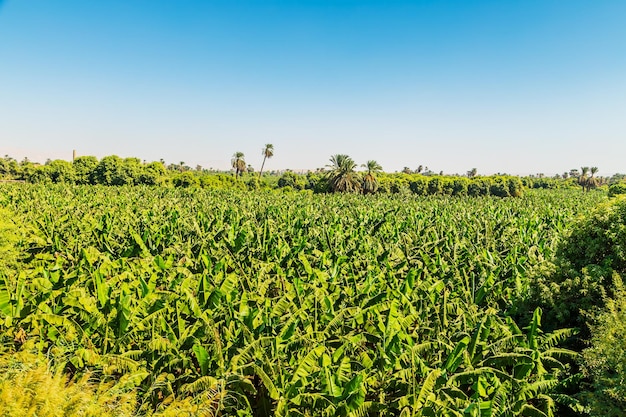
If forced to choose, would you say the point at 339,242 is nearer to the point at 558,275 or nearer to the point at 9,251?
the point at 558,275

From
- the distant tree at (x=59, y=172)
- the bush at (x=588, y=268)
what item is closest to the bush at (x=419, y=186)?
the distant tree at (x=59, y=172)

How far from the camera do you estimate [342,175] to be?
63750 millimetres

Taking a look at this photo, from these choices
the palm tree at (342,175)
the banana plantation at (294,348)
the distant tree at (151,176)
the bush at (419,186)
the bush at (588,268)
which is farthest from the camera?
the bush at (419,186)

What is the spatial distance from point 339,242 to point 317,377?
998 centimetres

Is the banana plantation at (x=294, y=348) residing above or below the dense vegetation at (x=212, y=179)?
below

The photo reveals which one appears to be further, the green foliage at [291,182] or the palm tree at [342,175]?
the green foliage at [291,182]

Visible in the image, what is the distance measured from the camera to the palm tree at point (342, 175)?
6300 centimetres

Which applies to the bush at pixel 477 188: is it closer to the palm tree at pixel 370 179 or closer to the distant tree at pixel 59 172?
the palm tree at pixel 370 179

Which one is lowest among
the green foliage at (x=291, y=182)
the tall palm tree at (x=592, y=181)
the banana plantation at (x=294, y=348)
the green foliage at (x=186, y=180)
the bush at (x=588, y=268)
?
the banana plantation at (x=294, y=348)

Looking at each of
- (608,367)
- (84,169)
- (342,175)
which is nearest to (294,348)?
(608,367)

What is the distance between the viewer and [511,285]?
1104 centimetres

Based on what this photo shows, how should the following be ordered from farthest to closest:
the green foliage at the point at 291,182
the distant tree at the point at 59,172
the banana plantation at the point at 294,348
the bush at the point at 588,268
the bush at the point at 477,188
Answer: the green foliage at the point at 291,182
the bush at the point at 477,188
the distant tree at the point at 59,172
the bush at the point at 588,268
the banana plantation at the point at 294,348

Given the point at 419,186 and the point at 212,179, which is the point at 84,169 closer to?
the point at 212,179

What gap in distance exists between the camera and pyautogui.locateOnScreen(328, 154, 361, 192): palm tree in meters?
63.0
